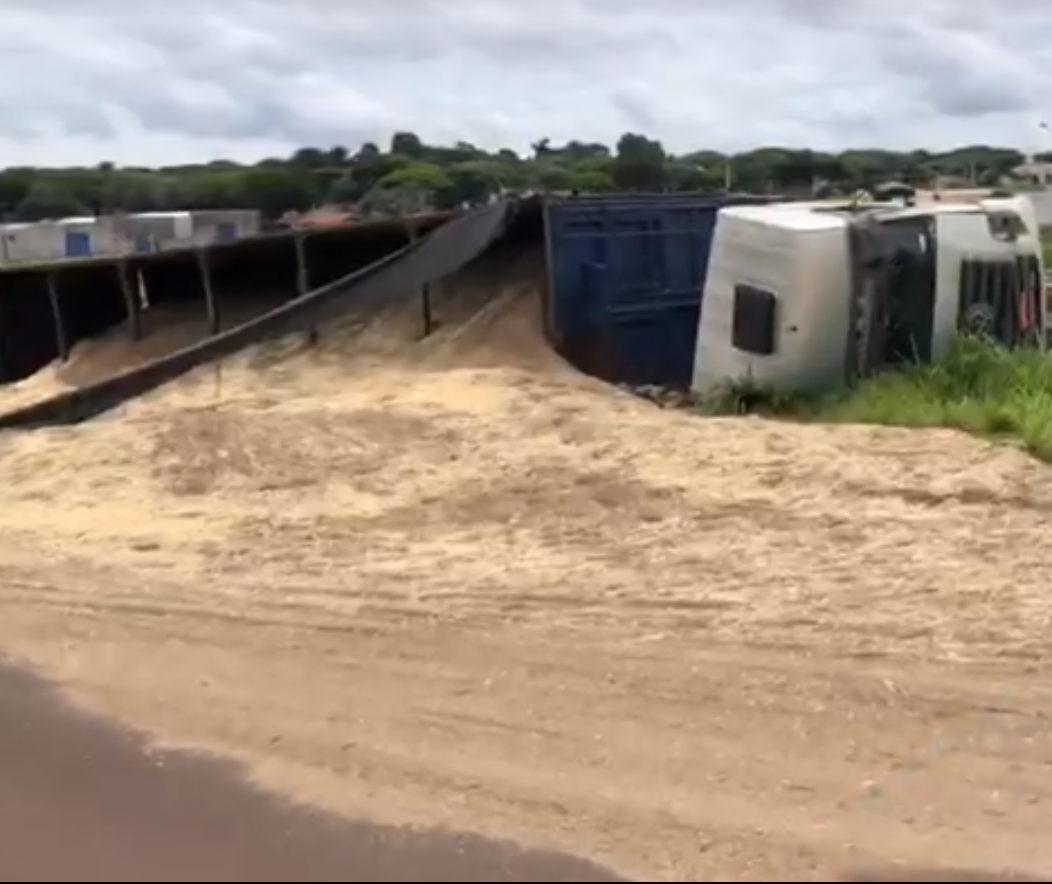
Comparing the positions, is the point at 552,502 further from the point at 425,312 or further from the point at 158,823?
the point at 425,312

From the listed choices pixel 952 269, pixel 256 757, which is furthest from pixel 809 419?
pixel 256 757

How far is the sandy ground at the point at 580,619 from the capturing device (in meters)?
5.39

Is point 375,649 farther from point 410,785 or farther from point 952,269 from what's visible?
point 952,269

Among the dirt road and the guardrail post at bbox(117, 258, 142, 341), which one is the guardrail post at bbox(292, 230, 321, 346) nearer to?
the guardrail post at bbox(117, 258, 142, 341)

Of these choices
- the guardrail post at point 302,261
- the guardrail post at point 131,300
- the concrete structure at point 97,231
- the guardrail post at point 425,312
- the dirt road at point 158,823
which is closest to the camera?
the dirt road at point 158,823

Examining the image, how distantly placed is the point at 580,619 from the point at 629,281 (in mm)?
7158

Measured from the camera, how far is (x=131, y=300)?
17.1m

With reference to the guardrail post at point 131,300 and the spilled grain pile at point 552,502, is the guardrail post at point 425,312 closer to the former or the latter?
the spilled grain pile at point 552,502

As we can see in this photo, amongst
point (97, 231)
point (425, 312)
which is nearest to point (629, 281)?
point (425, 312)

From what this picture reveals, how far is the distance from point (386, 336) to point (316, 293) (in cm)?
71

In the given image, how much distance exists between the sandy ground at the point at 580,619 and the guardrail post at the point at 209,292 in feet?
13.8

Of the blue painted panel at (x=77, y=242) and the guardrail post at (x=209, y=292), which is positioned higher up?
the guardrail post at (x=209, y=292)

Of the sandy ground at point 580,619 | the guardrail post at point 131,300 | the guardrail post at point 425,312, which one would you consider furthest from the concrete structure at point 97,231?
the sandy ground at point 580,619

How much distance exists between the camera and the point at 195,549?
8.86 meters
